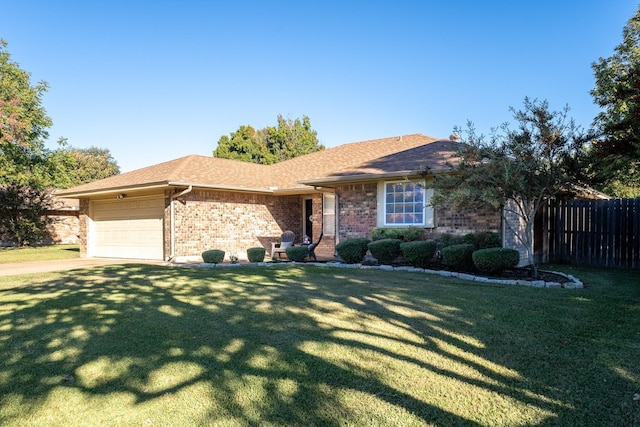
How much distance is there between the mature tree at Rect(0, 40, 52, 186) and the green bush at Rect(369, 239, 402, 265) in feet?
60.2

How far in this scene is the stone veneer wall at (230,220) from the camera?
13.6 metres

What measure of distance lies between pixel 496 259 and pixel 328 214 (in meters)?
6.83

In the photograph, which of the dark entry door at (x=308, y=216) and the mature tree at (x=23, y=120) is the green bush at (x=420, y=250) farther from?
the mature tree at (x=23, y=120)

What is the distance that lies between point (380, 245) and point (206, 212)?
6.60 metres

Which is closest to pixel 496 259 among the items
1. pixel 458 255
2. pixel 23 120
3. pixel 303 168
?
pixel 458 255

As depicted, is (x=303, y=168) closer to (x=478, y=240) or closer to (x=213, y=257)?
(x=213, y=257)

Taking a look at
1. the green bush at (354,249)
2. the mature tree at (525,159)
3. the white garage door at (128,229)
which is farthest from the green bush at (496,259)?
the white garage door at (128,229)

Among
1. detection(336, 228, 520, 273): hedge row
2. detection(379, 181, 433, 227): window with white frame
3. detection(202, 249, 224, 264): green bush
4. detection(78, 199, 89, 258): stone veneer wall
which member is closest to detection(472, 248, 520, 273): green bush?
detection(336, 228, 520, 273): hedge row

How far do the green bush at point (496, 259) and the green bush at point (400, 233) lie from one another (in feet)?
8.19

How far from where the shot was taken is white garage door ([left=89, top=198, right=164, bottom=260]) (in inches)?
559

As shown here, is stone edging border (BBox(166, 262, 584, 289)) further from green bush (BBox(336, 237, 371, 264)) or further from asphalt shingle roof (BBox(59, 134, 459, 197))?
asphalt shingle roof (BBox(59, 134, 459, 197))

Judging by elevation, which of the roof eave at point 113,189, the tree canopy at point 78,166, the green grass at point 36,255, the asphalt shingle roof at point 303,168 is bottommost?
the green grass at point 36,255

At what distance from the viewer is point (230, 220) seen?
14898 mm

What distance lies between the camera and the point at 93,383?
3.46 m
